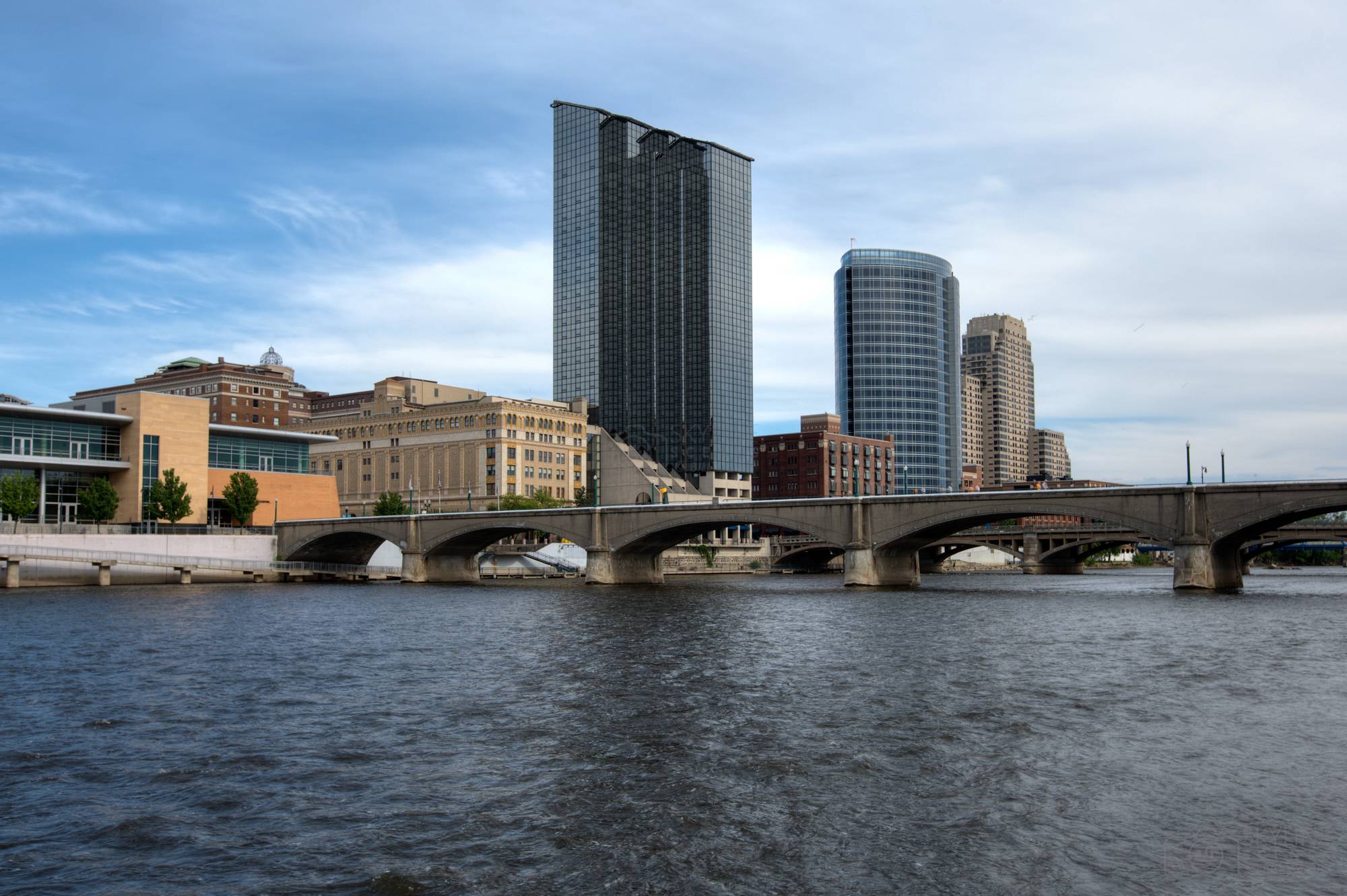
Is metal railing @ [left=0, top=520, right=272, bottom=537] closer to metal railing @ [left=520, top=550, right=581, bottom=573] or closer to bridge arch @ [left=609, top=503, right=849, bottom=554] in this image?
metal railing @ [left=520, top=550, right=581, bottom=573]

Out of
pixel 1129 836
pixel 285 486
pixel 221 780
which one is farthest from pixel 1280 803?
pixel 285 486

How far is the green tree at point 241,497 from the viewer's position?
143 metres

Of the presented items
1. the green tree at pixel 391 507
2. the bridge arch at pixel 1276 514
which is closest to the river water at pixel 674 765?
the bridge arch at pixel 1276 514

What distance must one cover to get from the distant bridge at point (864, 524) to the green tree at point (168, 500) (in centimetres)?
1493

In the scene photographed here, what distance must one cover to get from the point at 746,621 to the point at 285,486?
105 metres

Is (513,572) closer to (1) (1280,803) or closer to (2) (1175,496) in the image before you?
(2) (1175,496)

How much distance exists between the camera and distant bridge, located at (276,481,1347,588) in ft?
305

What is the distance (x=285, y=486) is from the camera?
158 metres

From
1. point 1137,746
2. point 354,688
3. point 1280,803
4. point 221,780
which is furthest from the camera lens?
point 354,688

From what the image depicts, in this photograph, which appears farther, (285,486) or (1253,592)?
(285,486)

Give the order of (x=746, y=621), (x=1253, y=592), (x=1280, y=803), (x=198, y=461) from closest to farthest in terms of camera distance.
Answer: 1. (x=1280, y=803)
2. (x=746, y=621)
3. (x=1253, y=592)
4. (x=198, y=461)

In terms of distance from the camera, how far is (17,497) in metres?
119

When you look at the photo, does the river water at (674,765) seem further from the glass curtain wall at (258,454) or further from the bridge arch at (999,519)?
the glass curtain wall at (258,454)

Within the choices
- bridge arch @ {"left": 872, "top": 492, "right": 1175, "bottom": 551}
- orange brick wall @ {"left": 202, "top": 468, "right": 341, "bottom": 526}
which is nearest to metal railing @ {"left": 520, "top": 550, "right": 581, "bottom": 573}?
orange brick wall @ {"left": 202, "top": 468, "right": 341, "bottom": 526}
